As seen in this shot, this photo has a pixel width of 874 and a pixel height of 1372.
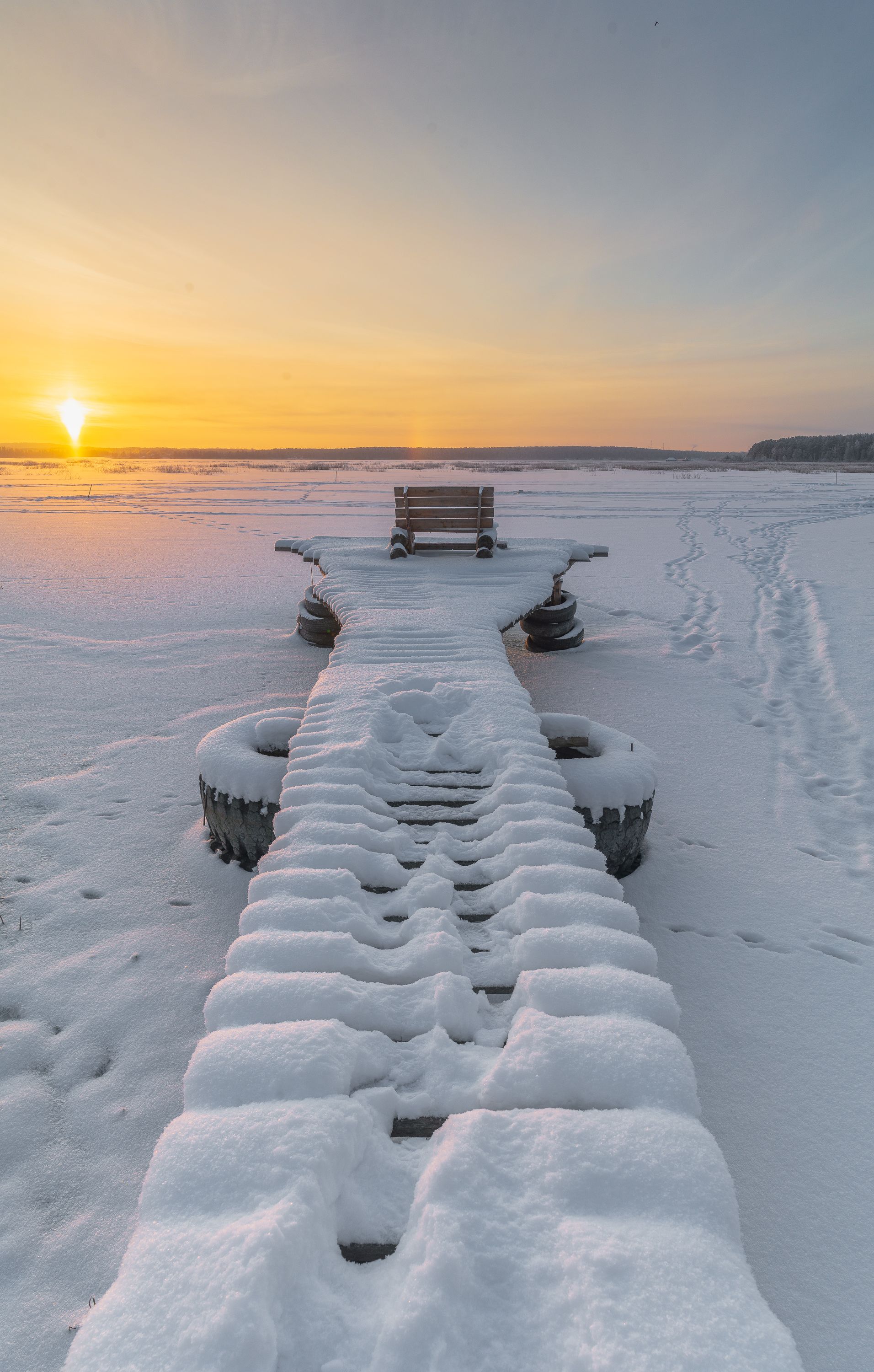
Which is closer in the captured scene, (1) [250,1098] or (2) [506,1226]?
(2) [506,1226]

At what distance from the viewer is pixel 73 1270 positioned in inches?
71.4

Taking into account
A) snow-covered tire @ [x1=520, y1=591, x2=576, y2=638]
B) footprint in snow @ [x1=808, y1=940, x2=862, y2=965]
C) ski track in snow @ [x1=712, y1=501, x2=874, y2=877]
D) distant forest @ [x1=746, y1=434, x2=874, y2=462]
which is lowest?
footprint in snow @ [x1=808, y1=940, x2=862, y2=965]

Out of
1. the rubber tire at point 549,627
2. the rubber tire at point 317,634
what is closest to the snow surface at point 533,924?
the rubber tire at point 317,634

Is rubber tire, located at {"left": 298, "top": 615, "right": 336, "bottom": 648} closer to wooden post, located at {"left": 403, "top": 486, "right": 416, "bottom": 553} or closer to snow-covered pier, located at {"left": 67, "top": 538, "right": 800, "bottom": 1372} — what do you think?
wooden post, located at {"left": 403, "top": 486, "right": 416, "bottom": 553}

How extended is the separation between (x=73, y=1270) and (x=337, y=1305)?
120cm

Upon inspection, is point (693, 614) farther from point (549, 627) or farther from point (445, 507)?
point (445, 507)

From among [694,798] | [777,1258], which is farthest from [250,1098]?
[694,798]

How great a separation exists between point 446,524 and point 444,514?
15cm

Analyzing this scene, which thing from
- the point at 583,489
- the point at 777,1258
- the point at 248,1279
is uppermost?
the point at 583,489

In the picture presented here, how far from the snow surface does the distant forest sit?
96.3 metres

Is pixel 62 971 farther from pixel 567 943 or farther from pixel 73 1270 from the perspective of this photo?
pixel 567 943

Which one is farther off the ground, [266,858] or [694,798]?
[266,858]

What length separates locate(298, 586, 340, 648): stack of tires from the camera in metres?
7.70

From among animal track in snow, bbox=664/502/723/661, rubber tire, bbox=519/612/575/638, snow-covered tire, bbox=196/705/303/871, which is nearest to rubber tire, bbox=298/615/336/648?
rubber tire, bbox=519/612/575/638
